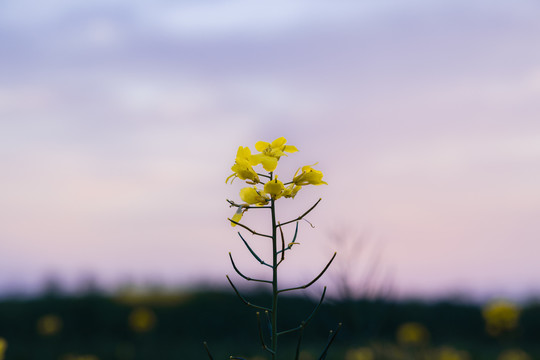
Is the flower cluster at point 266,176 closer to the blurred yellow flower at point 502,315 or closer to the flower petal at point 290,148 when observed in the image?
the flower petal at point 290,148

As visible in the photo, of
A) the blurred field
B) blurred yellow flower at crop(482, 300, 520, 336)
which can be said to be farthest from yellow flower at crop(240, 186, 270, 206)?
the blurred field

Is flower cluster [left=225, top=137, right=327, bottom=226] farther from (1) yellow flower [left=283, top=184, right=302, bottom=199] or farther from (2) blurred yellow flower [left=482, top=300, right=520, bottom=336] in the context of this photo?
(2) blurred yellow flower [left=482, top=300, right=520, bottom=336]

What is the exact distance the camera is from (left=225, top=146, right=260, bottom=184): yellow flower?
2002 millimetres

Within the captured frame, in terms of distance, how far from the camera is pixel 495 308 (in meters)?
6.90

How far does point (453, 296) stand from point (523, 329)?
1868 mm

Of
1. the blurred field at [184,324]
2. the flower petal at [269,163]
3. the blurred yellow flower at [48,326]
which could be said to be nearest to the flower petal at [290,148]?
the flower petal at [269,163]

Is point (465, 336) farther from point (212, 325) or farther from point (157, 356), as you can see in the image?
point (157, 356)

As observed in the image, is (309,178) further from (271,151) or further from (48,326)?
(48,326)

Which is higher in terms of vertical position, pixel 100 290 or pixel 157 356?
pixel 100 290

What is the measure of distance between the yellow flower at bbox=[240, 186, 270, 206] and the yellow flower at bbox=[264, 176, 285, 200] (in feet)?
0.11

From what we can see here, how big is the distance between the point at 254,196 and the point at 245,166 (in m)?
0.12

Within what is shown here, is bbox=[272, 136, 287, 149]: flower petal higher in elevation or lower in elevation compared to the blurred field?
higher

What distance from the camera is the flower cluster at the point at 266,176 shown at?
1.96 m

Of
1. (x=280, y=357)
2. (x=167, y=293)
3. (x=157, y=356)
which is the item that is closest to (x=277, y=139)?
(x=280, y=357)
